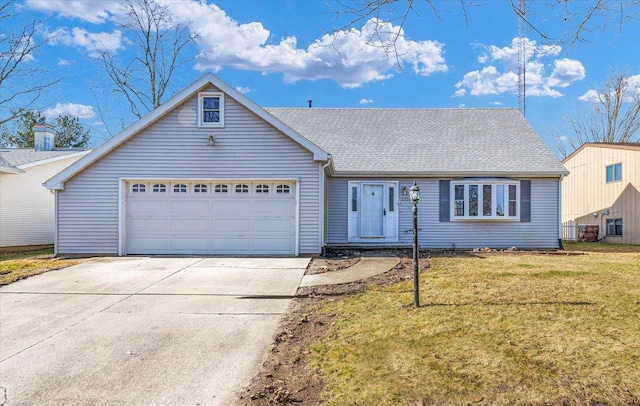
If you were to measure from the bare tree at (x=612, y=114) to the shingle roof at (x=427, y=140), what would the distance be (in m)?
13.0

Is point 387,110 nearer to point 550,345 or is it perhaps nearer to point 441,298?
point 441,298

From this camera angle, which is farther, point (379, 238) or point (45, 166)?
point (45, 166)

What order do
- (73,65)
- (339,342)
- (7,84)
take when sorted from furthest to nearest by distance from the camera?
1. (73,65)
2. (7,84)
3. (339,342)

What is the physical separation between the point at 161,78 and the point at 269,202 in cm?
1532

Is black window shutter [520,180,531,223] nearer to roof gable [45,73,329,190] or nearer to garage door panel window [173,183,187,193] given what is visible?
roof gable [45,73,329,190]

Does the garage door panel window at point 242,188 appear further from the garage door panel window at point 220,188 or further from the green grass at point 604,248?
the green grass at point 604,248

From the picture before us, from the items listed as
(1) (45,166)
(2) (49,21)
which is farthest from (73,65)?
(1) (45,166)

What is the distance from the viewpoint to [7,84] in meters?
16.9

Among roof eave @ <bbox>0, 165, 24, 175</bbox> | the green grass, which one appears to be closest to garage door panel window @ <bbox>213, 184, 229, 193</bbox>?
roof eave @ <bbox>0, 165, 24, 175</bbox>

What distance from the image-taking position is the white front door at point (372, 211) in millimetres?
12344

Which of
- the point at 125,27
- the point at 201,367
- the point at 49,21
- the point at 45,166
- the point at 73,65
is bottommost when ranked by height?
the point at 201,367

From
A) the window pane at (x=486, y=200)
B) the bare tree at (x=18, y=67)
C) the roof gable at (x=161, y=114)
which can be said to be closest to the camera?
the roof gable at (x=161, y=114)

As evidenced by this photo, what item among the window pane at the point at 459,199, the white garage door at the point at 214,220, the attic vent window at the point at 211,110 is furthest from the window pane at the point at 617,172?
the attic vent window at the point at 211,110

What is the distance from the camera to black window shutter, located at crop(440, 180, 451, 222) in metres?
12.3
